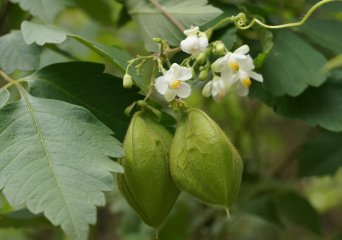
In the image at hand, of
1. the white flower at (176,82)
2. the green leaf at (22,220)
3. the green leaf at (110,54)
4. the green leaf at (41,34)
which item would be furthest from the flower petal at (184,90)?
the green leaf at (22,220)

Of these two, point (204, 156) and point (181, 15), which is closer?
point (204, 156)

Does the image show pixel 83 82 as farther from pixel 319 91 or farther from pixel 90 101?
pixel 319 91

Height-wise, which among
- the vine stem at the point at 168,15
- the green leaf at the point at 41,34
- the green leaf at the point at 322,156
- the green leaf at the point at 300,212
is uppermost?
the green leaf at the point at 41,34

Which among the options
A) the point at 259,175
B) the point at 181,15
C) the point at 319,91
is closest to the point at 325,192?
the point at 259,175

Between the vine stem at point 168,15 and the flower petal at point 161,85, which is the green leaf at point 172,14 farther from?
the flower petal at point 161,85

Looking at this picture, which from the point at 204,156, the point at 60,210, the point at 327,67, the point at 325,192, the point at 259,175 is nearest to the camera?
the point at 60,210

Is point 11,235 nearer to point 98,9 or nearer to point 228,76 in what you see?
point 98,9
